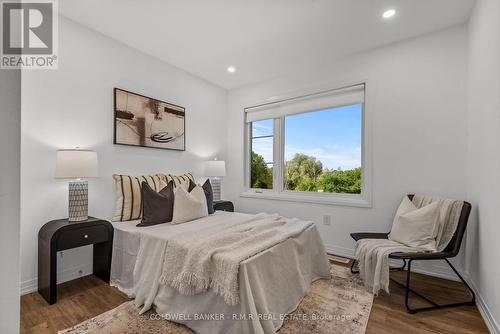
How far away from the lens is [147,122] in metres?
3.13

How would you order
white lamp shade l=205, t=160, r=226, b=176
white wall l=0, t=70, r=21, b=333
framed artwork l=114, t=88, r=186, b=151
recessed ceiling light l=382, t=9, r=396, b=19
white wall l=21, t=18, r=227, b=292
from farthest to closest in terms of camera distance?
white lamp shade l=205, t=160, r=226, b=176 → framed artwork l=114, t=88, r=186, b=151 → recessed ceiling light l=382, t=9, r=396, b=19 → white wall l=21, t=18, r=227, b=292 → white wall l=0, t=70, r=21, b=333

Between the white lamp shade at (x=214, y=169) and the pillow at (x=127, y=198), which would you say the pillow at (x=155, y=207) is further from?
the white lamp shade at (x=214, y=169)

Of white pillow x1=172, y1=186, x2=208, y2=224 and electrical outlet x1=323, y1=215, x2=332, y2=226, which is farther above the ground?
white pillow x1=172, y1=186, x2=208, y2=224

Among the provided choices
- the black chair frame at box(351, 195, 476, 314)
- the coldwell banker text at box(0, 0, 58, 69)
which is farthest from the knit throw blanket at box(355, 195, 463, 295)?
the coldwell banker text at box(0, 0, 58, 69)

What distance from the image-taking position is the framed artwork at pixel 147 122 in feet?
9.36

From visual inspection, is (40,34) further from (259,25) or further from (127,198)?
(259,25)

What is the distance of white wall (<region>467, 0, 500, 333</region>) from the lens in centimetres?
171

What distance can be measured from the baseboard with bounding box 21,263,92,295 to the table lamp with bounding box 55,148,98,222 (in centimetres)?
62

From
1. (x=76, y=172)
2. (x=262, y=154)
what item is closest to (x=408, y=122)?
(x=262, y=154)

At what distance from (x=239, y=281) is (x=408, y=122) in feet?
8.61

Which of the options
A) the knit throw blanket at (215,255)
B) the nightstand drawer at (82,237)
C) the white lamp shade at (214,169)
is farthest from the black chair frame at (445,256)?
the nightstand drawer at (82,237)

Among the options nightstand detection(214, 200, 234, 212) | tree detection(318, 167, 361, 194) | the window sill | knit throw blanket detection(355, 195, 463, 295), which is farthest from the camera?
nightstand detection(214, 200, 234, 212)

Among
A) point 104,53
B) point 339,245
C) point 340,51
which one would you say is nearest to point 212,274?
point 339,245

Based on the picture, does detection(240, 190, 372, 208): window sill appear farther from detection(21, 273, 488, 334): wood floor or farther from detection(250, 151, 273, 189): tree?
detection(21, 273, 488, 334): wood floor
